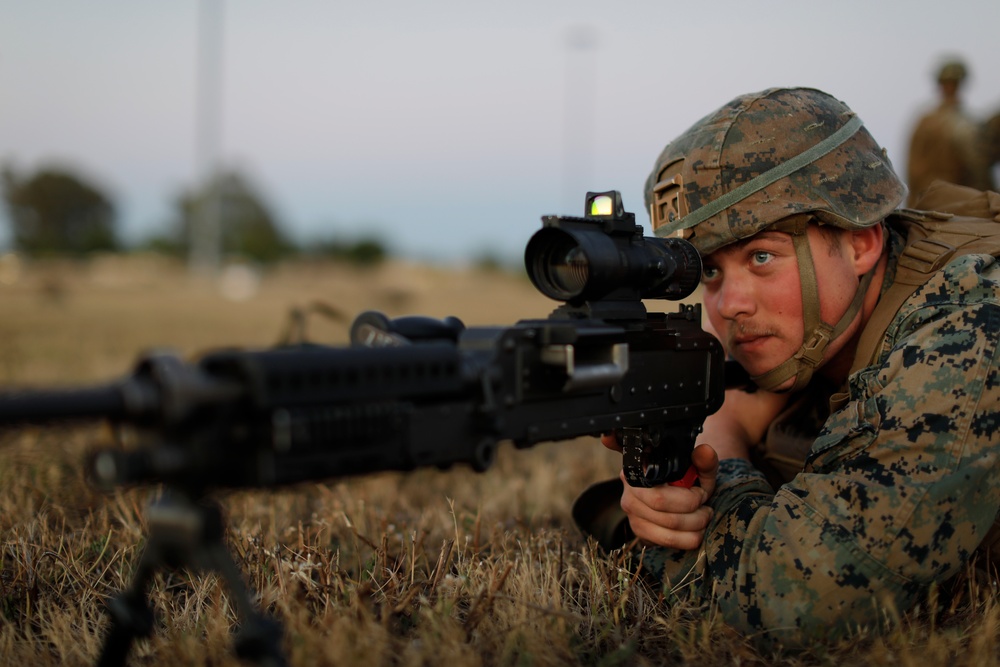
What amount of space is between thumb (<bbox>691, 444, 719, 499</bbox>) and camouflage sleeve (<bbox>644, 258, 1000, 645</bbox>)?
414mm

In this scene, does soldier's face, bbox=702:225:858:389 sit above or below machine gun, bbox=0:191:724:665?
above

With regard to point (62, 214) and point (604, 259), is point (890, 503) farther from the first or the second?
point (62, 214)

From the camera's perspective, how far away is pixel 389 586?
10.2 feet

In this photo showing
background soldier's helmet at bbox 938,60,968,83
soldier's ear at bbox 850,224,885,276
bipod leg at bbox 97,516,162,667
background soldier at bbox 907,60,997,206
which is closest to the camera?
bipod leg at bbox 97,516,162,667

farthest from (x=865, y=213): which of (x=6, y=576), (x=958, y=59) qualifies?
(x=958, y=59)

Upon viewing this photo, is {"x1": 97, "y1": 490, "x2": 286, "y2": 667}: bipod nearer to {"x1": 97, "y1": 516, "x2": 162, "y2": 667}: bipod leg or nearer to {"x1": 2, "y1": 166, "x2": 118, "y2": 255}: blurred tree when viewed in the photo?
{"x1": 97, "y1": 516, "x2": 162, "y2": 667}: bipod leg

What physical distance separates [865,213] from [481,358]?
6.47 feet

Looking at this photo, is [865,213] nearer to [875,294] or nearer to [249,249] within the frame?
[875,294]

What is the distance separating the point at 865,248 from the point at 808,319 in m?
0.44

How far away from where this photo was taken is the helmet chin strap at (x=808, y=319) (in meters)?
3.49

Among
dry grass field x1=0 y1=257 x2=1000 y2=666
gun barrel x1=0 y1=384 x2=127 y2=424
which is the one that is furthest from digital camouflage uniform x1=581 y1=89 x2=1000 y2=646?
gun barrel x1=0 y1=384 x2=127 y2=424

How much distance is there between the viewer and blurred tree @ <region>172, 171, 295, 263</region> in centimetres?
5197

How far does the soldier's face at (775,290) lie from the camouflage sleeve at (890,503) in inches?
24.1

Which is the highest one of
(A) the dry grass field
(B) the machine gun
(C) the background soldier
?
(C) the background soldier
